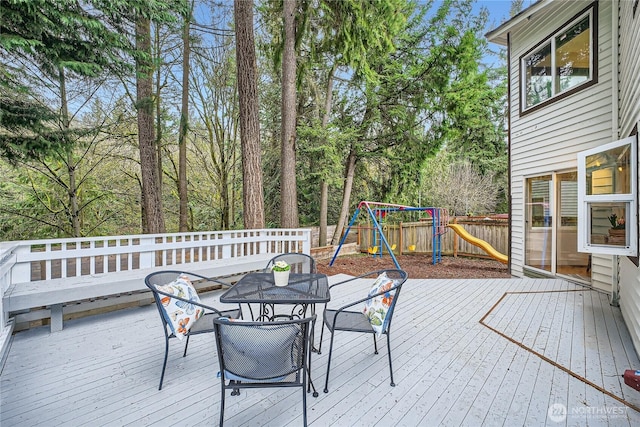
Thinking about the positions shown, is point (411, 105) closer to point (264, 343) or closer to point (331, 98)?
point (331, 98)

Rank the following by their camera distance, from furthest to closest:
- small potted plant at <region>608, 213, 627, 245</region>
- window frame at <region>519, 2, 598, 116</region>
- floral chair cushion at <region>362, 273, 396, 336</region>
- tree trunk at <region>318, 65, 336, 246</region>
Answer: tree trunk at <region>318, 65, 336, 246</region>, window frame at <region>519, 2, 598, 116</region>, small potted plant at <region>608, 213, 627, 245</region>, floral chair cushion at <region>362, 273, 396, 336</region>

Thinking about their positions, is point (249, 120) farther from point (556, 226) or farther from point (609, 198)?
point (556, 226)

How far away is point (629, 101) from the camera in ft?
10.9

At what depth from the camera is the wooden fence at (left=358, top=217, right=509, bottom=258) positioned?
9.59m

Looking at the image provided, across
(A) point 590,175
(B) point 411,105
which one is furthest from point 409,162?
(A) point 590,175

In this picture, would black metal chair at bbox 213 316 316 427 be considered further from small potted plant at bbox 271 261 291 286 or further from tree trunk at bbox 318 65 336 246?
tree trunk at bbox 318 65 336 246

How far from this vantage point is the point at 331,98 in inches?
413

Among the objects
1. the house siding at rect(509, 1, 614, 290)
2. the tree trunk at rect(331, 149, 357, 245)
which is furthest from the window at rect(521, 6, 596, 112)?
the tree trunk at rect(331, 149, 357, 245)

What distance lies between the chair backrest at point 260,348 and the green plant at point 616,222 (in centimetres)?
346

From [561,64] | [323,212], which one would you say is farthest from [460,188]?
[561,64]

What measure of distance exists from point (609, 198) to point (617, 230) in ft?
1.13

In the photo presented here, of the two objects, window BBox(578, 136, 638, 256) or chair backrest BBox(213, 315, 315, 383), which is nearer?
chair backrest BBox(213, 315, 315, 383)

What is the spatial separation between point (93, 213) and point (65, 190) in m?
1.44

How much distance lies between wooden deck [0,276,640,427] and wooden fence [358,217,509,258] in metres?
6.33
